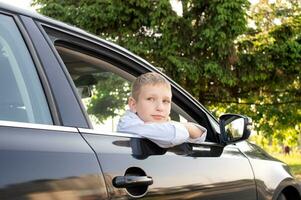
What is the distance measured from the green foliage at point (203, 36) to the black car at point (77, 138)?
13949 millimetres

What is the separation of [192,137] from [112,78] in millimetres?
537

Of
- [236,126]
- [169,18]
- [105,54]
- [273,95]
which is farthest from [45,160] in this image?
[273,95]

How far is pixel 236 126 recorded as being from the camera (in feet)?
11.9

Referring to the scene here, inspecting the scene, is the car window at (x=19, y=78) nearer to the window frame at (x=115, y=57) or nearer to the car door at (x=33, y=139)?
the car door at (x=33, y=139)

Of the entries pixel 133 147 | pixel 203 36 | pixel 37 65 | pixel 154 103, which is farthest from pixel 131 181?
pixel 203 36

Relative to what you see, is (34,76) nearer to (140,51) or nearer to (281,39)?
(140,51)

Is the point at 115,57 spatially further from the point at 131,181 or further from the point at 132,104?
the point at 131,181

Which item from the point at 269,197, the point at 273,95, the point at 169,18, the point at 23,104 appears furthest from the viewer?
the point at 273,95

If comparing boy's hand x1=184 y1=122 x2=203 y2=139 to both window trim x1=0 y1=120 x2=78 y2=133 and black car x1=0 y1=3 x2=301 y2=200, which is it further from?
window trim x1=0 y1=120 x2=78 y2=133

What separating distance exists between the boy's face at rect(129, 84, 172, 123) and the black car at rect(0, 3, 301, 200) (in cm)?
16

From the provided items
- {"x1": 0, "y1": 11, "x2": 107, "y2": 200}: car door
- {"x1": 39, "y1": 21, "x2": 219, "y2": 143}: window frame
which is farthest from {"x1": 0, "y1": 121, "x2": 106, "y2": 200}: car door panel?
{"x1": 39, "y1": 21, "x2": 219, "y2": 143}: window frame

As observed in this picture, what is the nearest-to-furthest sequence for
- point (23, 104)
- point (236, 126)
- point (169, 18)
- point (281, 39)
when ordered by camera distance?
point (23, 104)
point (236, 126)
point (169, 18)
point (281, 39)

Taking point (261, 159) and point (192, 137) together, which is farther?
point (261, 159)

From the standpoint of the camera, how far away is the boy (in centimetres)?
299
